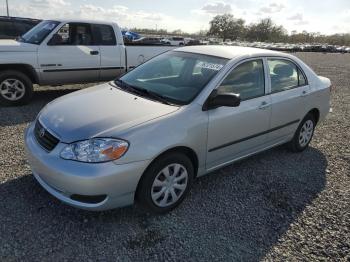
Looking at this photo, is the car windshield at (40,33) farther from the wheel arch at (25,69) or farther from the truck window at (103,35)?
the truck window at (103,35)

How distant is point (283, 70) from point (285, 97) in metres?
0.42

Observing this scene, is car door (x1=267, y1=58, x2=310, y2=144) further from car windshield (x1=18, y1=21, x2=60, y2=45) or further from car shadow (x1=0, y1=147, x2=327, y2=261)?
car windshield (x1=18, y1=21, x2=60, y2=45)

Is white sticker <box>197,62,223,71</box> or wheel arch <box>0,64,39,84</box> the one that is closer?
white sticker <box>197,62,223,71</box>

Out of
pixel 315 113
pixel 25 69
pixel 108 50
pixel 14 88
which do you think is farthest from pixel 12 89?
pixel 315 113

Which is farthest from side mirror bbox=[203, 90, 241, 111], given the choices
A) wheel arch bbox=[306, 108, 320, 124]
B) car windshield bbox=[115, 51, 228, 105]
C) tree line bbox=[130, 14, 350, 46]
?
tree line bbox=[130, 14, 350, 46]

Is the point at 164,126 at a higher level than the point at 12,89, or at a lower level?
higher

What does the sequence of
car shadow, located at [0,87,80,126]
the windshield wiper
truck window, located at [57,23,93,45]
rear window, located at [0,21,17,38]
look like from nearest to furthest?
the windshield wiper < car shadow, located at [0,87,80,126] < truck window, located at [57,23,93,45] < rear window, located at [0,21,17,38]

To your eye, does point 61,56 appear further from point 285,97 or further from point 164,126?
point 164,126

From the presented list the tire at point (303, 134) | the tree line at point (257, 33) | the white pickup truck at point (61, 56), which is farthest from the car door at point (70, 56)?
the tree line at point (257, 33)

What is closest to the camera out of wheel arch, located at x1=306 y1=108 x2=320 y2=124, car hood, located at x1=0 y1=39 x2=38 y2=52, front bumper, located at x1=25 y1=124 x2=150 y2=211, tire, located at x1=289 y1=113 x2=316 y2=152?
front bumper, located at x1=25 y1=124 x2=150 y2=211

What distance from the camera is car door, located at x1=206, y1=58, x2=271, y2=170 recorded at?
3.79 metres

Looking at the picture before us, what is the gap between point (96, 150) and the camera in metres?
3.02

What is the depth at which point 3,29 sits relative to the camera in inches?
428

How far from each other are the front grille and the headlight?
0.77ft
